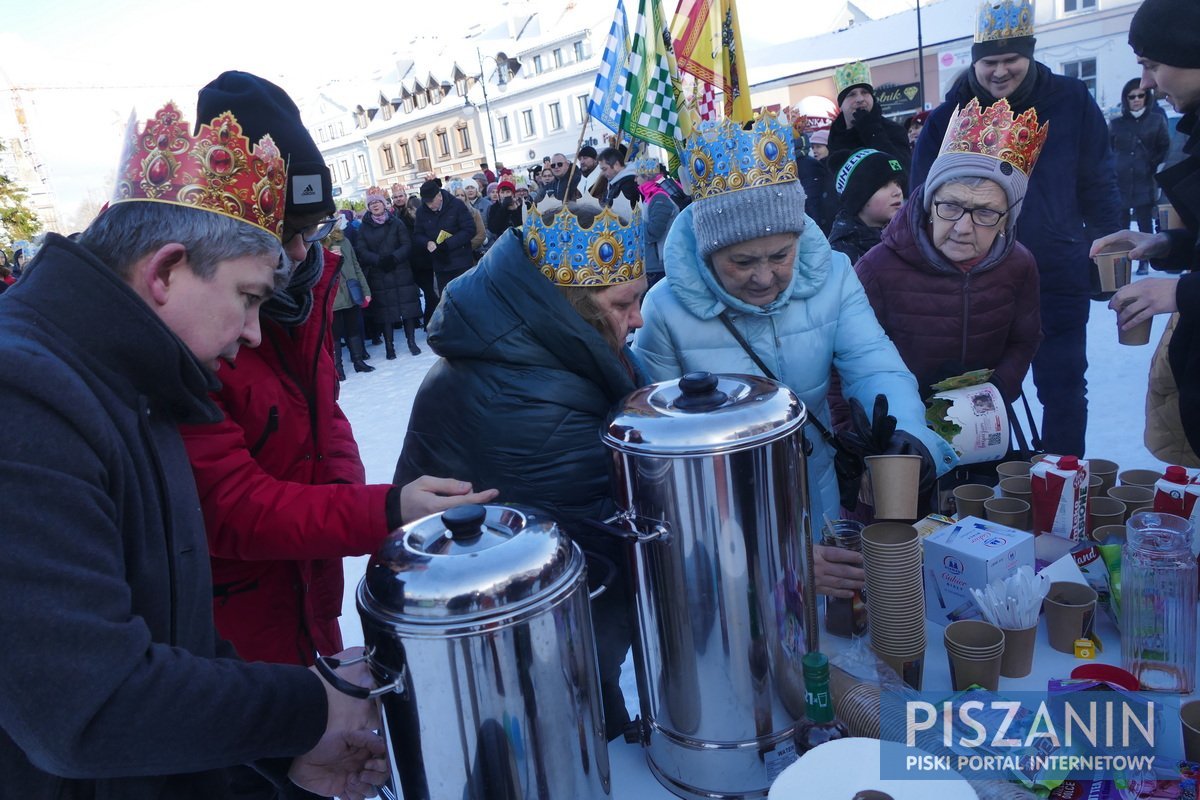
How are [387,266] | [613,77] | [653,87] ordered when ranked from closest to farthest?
[653,87] < [613,77] < [387,266]

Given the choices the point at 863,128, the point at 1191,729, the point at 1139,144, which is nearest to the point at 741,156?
the point at 1191,729

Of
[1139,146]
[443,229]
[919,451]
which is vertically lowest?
[919,451]

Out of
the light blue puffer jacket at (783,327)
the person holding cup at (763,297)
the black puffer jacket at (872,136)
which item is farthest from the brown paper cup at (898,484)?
the black puffer jacket at (872,136)

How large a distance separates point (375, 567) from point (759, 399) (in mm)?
530

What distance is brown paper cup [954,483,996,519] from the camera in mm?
1631

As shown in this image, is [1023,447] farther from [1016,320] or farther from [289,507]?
[289,507]

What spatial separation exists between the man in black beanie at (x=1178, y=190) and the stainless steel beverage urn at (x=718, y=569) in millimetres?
1136

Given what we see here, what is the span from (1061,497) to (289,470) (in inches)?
61.9

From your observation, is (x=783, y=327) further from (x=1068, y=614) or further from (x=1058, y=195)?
(x=1058, y=195)

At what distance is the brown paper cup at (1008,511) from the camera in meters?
1.54

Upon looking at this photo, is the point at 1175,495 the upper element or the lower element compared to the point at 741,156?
lower

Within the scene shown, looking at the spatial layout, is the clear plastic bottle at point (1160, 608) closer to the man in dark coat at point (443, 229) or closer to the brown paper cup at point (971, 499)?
the brown paper cup at point (971, 499)

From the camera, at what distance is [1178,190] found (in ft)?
Answer: 6.03

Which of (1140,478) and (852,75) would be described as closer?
(1140,478)
